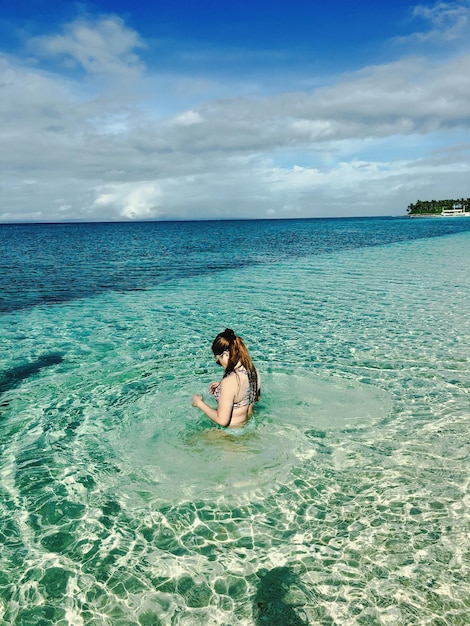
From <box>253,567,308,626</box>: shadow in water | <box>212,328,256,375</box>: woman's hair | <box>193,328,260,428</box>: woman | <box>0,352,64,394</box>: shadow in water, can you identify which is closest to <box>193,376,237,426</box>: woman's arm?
<box>193,328,260,428</box>: woman

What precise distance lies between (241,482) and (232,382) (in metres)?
1.52

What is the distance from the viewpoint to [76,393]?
10.6 metres

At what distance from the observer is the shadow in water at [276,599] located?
4461 millimetres

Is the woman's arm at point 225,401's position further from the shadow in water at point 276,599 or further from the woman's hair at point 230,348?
the shadow in water at point 276,599

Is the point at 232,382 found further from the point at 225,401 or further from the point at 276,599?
the point at 276,599

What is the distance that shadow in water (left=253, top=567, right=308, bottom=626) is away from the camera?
446cm

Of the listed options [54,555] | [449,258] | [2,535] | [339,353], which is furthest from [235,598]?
[449,258]

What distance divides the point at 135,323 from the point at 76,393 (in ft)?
23.7

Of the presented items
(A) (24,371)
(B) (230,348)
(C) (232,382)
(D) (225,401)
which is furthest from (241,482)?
(A) (24,371)

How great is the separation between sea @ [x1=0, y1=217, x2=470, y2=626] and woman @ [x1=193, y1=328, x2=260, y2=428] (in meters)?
0.53

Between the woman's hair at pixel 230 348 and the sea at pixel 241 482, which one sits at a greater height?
the woman's hair at pixel 230 348

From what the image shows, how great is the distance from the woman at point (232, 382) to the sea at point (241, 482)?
0.53 m

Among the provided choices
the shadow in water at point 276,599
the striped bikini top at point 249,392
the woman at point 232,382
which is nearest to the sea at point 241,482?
the shadow in water at point 276,599

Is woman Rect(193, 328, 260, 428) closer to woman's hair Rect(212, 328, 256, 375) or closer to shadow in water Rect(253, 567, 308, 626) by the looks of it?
woman's hair Rect(212, 328, 256, 375)
